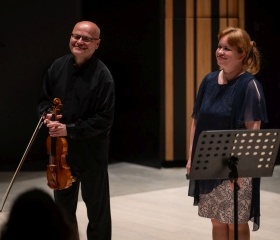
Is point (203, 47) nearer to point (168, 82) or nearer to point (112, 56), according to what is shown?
point (168, 82)

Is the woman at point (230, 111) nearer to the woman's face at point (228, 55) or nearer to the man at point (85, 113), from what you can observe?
the woman's face at point (228, 55)

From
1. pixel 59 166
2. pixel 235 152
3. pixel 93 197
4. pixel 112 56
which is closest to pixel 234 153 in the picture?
pixel 235 152

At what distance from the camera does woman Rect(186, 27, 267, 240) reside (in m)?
4.10

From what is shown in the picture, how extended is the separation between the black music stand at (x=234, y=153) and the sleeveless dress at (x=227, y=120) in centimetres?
41

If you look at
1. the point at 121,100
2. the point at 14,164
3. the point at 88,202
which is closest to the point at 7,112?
the point at 14,164

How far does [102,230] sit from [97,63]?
40.7 inches

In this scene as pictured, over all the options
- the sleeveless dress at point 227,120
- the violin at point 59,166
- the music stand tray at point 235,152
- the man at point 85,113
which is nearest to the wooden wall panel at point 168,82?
the man at point 85,113

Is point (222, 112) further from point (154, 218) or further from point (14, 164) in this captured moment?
point (14, 164)

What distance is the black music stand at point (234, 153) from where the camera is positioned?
142 inches

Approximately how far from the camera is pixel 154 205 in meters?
6.70

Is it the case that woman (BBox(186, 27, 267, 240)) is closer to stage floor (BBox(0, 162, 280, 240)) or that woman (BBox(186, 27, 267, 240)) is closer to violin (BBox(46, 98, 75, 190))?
violin (BBox(46, 98, 75, 190))

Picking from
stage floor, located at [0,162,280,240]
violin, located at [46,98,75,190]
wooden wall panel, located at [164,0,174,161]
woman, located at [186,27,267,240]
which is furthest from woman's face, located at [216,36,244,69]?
wooden wall panel, located at [164,0,174,161]

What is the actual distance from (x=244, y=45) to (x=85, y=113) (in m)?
1.05

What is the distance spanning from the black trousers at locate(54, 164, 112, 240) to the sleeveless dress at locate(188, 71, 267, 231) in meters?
0.59
